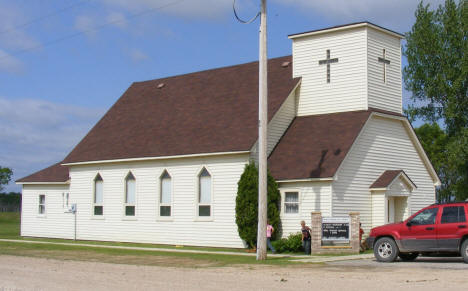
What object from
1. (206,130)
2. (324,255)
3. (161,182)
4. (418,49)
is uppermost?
(418,49)

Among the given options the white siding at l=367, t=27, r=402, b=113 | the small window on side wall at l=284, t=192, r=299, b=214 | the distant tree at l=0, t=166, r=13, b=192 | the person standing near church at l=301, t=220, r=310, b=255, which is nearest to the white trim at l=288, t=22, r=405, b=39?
the white siding at l=367, t=27, r=402, b=113

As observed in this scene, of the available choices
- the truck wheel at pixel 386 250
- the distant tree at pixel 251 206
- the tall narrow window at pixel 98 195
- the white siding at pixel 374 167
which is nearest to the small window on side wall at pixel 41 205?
the tall narrow window at pixel 98 195

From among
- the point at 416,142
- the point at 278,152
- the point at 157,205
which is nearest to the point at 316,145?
the point at 278,152

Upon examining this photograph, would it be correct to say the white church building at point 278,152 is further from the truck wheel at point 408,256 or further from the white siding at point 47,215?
the truck wheel at point 408,256

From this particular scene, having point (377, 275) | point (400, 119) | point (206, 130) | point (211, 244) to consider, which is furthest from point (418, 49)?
point (377, 275)

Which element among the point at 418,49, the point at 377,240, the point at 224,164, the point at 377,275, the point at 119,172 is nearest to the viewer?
the point at 377,275

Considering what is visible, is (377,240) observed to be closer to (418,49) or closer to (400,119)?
(400,119)

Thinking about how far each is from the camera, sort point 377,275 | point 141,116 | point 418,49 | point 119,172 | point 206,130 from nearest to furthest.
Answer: point 377,275
point 206,130
point 119,172
point 141,116
point 418,49

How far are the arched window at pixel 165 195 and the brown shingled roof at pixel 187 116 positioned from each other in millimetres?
1256

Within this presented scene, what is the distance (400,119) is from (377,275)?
15616mm

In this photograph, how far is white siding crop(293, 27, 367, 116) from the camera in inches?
1182

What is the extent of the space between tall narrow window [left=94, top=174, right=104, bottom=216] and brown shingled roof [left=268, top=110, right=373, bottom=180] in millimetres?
10705

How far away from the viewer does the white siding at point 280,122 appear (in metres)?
30.0

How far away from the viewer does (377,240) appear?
2200 cm
